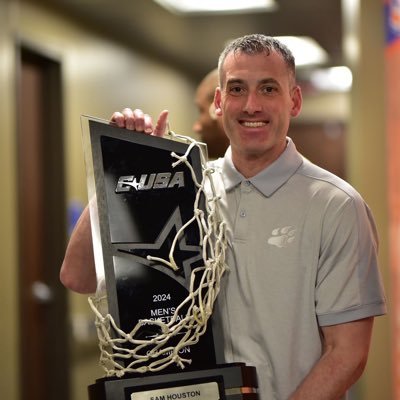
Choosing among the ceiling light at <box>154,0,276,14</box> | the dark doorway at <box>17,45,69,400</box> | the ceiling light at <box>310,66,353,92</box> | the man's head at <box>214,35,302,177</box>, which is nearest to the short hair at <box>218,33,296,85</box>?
the man's head at <box>214,35,302,177</box>

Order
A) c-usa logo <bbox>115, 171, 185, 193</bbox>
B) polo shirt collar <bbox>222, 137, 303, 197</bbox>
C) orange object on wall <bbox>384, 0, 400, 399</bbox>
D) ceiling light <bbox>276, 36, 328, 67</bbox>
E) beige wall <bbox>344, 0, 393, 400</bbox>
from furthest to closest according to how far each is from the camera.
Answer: ceiling light <bbox>276, 36, 328, 67</bbox>, beige wall <bbox>344, 0, 393, 400</bbox>, orange object on wall <bbox>384, 0, 400, 399</bbox>, polo shirt collar <bbox>222, 137, 303, 197</bbox>, c-usa logo <bbox>115, 171, 185, 193</bbox>

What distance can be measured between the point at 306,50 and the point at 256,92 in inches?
241

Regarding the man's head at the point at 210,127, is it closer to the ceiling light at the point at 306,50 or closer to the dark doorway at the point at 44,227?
the dark doorway at the point at 44,227

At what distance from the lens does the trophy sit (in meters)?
1.84

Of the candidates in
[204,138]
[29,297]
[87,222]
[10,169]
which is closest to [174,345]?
[87,222]

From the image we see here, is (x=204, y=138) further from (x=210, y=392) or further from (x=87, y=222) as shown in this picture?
(x=210, y=392)

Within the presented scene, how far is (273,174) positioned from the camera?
6.66 feet

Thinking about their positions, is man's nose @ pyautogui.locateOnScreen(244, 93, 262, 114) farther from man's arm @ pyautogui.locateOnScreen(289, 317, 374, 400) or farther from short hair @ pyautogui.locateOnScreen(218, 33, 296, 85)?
man's arm @ pyautogui.locateOnScreen(289, 317, 374, 400)

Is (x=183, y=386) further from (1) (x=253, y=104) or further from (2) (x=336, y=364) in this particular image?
(1) (x=253, y=104)

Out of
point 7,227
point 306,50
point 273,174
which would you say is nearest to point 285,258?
point 273,174

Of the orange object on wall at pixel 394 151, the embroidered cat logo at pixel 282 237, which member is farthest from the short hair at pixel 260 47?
the orange object on wall at pixel 394 151

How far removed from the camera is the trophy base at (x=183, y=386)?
5.95 ft

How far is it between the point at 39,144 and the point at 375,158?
234 centimetres

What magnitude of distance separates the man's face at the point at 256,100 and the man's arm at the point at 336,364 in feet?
1.42
